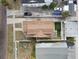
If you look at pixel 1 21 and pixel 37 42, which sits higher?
pixel 1 21

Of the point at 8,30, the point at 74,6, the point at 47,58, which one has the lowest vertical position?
the point at 47,58

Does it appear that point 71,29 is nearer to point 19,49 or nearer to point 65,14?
point 65,14

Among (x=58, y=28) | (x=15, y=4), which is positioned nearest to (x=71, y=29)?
(x=58, y=28)

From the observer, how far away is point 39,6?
224 cm

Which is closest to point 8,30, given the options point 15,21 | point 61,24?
point 15,21

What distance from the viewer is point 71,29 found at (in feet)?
7.32

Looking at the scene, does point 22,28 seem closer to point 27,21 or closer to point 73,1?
point 27,21

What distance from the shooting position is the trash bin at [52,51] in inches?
87.0

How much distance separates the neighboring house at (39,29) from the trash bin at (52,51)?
0.07 m

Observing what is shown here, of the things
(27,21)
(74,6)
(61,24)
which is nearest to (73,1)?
(74,6)

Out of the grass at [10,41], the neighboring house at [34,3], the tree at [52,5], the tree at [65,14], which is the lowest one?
the grass at [10,41]

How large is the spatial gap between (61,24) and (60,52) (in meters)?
0.20

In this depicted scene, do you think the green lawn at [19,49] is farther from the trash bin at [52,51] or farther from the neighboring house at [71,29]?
the neighboring house at [71,29]

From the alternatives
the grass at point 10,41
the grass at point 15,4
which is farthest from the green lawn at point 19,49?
the grass at point 15,4
